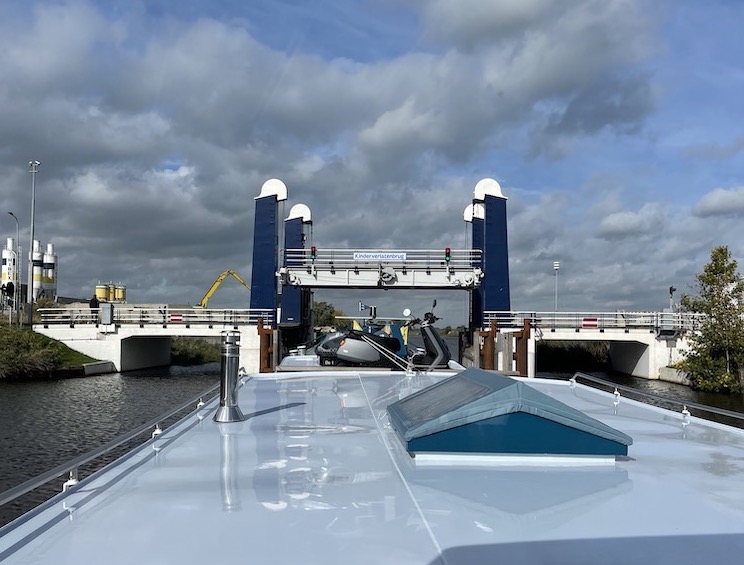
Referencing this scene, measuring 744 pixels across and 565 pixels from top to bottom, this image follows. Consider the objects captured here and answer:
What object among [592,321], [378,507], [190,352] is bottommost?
[190,352]

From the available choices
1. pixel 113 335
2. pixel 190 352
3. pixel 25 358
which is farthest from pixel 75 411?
pixel 190 352

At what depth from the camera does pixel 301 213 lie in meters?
35.8

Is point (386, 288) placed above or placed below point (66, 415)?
above

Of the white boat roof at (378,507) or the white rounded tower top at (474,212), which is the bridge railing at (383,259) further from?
the white boat roof at (378,507)

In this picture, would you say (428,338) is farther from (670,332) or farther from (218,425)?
(670,332)

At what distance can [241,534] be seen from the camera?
111 inches

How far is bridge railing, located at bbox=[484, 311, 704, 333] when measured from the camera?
31.1 metres

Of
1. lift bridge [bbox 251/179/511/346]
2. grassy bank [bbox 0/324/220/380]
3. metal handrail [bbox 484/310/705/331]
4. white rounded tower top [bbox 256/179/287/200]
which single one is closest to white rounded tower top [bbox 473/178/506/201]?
lift bridge [bbox 251/179/511/346]

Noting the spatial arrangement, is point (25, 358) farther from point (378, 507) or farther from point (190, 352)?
point (378, 507)

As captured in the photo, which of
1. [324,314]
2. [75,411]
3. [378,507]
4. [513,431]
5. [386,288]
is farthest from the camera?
[324,314]

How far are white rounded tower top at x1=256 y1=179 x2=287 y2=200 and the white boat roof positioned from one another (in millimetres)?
27871

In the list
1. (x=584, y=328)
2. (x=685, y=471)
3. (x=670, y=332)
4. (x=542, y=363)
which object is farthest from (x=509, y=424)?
(x=542, y=363)

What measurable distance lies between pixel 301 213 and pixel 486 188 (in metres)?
10.3

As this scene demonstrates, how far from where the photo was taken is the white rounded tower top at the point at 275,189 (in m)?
32.4
